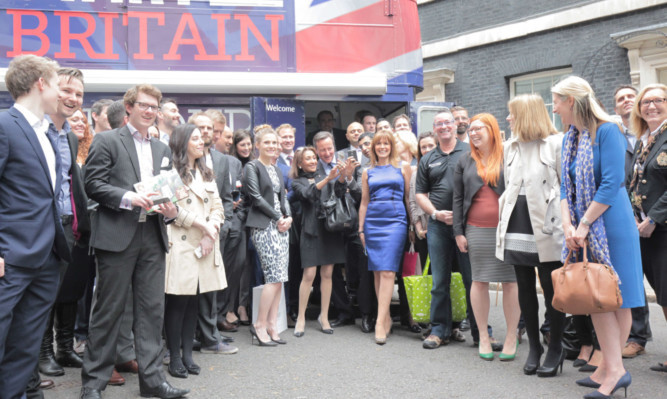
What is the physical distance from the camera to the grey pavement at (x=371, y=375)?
4.12m

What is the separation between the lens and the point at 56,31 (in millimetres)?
6441

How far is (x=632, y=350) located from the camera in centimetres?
496

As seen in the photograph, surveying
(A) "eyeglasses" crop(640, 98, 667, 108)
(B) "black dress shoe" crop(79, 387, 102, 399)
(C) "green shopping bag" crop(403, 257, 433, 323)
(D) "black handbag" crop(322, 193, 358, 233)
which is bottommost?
(B) "black dress shoe" crop(79, 387, 102, 399)

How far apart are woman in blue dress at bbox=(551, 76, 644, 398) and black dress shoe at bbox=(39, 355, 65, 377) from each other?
11.8ft

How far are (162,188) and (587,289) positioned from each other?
257 centimetres

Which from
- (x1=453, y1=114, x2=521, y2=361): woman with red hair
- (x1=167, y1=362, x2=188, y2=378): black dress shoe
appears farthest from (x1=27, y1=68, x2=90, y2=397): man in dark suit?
(x1=453, y1=114, x2=521, y2=361): woman with red hair

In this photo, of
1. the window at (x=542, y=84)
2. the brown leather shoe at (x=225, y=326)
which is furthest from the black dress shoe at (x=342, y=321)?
the window at (x=542, y=84)

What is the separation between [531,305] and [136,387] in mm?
2804

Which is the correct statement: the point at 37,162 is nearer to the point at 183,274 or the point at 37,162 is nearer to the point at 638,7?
the point at 183,274

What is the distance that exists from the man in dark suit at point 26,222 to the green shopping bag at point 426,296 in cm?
320

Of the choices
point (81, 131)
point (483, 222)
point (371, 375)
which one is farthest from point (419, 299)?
point (81, 131)

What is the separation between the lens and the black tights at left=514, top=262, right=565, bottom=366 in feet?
14.5

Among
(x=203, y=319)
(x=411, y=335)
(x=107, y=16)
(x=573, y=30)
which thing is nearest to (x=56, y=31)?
(x=107, y=16)

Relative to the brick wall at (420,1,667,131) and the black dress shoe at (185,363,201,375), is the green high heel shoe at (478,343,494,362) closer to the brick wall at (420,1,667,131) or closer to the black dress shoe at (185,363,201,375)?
the black dress shoe at (185,363,201,375)
